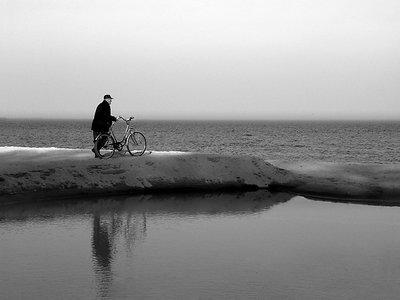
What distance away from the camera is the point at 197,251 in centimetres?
895

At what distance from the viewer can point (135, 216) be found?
12.1m

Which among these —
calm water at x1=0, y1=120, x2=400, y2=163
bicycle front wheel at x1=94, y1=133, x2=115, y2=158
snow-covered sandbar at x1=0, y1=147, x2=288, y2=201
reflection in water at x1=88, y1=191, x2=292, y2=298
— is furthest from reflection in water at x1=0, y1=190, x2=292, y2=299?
calm water at x1=0, y1=120, x2=400, y2=163

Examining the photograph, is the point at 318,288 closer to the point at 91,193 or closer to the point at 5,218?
the point at 5,218

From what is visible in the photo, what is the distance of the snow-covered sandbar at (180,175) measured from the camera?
14414 millimetres

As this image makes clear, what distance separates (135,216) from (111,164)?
13.6ft

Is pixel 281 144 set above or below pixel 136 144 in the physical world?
below

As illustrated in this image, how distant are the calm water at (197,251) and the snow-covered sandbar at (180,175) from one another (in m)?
1.23

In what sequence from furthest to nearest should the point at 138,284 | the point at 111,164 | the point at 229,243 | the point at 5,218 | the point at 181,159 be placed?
the point at 181,159 < the point at 111,164 < the point at 5,218 < the point at 229,243 < the point at 138,284

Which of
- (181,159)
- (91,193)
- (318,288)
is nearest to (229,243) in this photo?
(318,288)

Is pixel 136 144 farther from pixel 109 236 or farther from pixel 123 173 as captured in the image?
pixel 109 236

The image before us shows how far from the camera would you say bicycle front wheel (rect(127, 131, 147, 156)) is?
18.2 m

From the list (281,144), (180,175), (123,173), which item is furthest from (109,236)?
(281,144)

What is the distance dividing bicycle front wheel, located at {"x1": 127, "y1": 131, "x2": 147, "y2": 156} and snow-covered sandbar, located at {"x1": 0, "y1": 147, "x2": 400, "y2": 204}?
0.54m

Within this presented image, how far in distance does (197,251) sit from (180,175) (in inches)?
287
